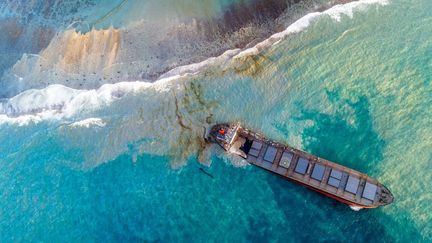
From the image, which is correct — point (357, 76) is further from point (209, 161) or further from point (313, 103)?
point (209, 161)

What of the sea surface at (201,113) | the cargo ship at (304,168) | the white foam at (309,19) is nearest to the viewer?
the cargo ship at (304,168)

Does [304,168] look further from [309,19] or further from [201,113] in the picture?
[309,19]

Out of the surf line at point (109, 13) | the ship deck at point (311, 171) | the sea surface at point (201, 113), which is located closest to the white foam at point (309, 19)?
the sea surface at point (201, 113)

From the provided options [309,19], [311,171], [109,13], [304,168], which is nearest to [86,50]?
[109,13]

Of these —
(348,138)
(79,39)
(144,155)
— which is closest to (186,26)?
(79,39)

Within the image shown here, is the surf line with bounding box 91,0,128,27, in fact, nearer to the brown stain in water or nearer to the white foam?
the brown stain in water

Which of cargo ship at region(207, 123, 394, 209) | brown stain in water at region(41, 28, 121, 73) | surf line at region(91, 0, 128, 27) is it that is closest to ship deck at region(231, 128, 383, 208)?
cargo ship at region(207, 123, 394, 209)

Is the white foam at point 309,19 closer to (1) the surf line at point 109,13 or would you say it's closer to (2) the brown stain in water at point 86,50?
(2) the brown stain in water at point 86,50
